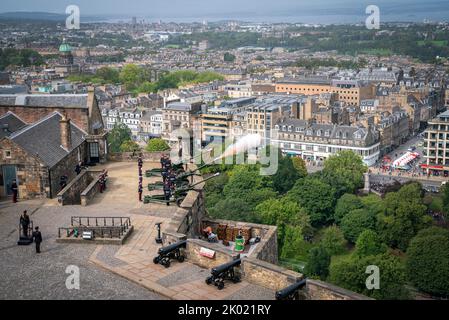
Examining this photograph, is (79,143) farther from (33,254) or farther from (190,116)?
(190,116)

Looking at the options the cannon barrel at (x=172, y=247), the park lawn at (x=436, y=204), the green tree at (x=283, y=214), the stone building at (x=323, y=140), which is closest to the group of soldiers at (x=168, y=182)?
the cannon barrel at (x=172, y=247)

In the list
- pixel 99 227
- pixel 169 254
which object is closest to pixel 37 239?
pixel 99 227

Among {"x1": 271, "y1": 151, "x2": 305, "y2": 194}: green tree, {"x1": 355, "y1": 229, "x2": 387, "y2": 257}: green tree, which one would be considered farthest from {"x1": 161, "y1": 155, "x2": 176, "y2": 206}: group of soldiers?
{"x1": 271, "y1": 151, "x2": 305, "y2": 194}: green tree

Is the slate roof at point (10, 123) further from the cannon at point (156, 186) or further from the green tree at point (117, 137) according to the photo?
the green tree at point (117, 137)

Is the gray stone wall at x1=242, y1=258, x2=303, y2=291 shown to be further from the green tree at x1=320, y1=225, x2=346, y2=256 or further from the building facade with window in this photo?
the building facade with window

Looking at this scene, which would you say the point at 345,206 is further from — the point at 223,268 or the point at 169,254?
the point at 223,268
